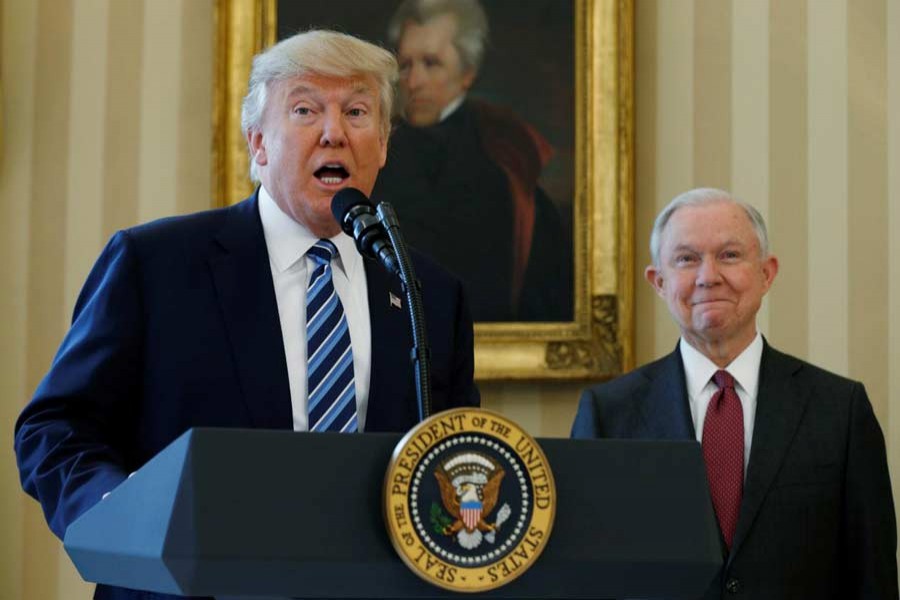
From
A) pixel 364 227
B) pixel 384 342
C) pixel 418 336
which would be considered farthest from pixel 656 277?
pixel 418 336

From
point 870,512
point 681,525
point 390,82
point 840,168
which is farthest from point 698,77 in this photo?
point 681,525

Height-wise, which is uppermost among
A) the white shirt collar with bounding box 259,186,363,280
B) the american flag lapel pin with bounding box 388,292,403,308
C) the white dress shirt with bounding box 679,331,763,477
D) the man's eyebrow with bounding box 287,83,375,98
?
the man's eyebrow with bounding box 287,83,375,98

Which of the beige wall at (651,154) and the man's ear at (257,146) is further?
the beige wall at (651,154)

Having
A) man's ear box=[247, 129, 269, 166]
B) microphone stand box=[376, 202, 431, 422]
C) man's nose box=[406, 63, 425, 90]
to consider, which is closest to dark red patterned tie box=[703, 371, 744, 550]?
man's ear box=[247, 129, 269, 166]

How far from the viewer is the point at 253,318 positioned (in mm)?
2322

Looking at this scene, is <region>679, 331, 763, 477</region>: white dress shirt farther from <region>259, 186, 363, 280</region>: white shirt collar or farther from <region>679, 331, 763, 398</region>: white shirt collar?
<region>259, 186, 363, 280</region>: white shirt collar

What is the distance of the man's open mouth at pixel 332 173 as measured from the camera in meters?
2.43

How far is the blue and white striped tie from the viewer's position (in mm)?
2264

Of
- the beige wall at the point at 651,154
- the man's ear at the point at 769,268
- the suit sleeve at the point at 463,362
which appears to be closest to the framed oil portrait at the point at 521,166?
the beige wall at the point at 651,154

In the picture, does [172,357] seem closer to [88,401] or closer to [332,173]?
[88,401]

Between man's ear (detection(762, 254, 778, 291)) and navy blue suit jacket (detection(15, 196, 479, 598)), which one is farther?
man's ear (detection(762, 254, 778, 291))

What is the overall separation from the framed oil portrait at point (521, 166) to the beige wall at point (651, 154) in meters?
0.13

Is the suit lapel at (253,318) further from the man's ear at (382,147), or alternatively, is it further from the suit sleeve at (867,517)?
the suit sleeve at (867,517)

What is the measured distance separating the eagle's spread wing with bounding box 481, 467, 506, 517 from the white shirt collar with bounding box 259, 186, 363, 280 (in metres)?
1.04
